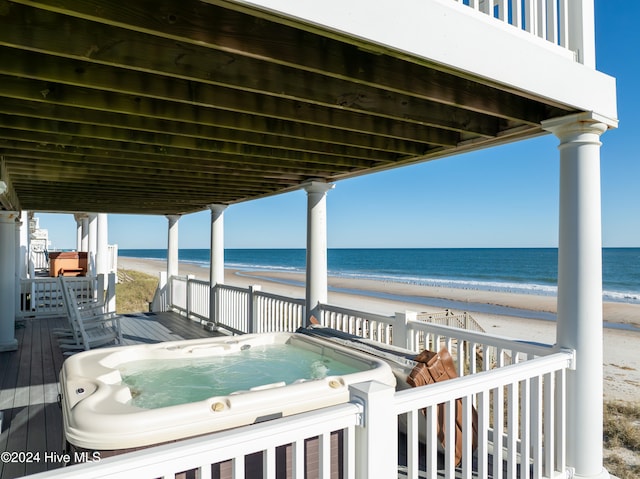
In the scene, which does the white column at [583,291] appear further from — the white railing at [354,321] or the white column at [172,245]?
the white column at [172,245]

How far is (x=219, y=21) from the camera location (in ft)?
6.44

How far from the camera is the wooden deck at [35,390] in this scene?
307cm

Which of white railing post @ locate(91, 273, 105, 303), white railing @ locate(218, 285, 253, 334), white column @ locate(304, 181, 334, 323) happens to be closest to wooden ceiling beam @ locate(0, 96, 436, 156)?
white column @ locate(304, 181, 334, 323)

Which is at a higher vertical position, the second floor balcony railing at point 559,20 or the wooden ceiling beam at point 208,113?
the second floor balcony railing at point 559,20

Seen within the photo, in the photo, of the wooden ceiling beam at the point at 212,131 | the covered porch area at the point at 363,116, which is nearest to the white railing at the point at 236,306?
the covered porch area at the point at 363,116

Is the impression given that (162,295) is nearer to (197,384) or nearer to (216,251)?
(216,251)

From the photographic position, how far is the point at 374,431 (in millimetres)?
1669

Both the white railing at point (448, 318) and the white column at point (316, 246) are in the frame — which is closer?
the white column at point (316, 246)

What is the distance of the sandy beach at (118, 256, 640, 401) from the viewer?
8.32m

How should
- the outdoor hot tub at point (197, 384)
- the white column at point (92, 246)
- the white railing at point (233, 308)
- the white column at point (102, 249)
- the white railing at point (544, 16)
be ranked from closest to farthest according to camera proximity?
the outdoor hot tub at point (197, 384)
the white railing at point (544, 16)
the white railing at point (233, 308)
the white column at point (102, 249)
the white column at point (92, 246)

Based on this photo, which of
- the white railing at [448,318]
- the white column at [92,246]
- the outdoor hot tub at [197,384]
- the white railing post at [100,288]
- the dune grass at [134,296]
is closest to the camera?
the outdoor hot tub at [197,384]

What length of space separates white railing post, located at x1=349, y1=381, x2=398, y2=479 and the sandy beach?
6.45m

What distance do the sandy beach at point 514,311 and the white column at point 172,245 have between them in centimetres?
614

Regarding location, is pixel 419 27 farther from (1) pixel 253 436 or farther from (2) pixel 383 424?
(1) pixel 253 436
